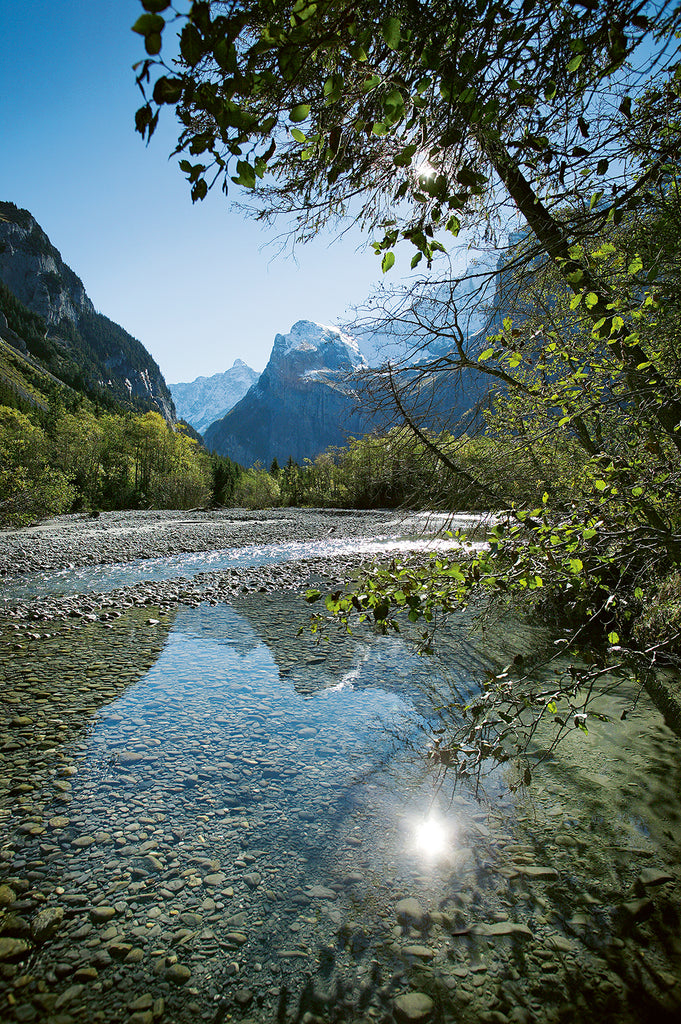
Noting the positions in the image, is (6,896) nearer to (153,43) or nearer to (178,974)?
(178,974)

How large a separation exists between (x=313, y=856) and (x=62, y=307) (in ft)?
712

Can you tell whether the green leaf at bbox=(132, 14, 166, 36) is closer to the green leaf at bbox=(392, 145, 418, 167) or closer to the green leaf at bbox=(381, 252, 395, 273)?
the green leaf at bbox=(392, 145, 418, 167)

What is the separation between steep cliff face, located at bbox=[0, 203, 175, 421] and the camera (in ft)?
531

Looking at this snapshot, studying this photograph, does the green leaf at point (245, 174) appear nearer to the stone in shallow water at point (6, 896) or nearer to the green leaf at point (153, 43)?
the green leaf at point (153, 43)

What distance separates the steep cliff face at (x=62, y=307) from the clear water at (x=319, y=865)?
162120 millimetres

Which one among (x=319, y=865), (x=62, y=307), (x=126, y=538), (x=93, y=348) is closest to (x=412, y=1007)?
(x=319, y=865)

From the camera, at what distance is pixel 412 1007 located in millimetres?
2512

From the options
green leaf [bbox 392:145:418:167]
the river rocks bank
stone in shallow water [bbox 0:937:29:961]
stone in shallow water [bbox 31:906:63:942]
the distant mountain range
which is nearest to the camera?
green leaf [bbox 392:145:418:167]

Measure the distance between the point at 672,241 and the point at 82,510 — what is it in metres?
48.2

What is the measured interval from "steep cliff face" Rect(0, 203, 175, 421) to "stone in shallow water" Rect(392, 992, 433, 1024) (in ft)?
541

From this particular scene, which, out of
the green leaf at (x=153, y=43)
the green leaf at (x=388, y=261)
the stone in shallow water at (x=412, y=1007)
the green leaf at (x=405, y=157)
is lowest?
the stone in shallow water at (x=412, y=1007)

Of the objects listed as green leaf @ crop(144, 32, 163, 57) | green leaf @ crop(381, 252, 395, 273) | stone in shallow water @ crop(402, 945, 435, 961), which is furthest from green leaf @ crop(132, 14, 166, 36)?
stone in shallow water @ crop(402, 945, 435, 961)

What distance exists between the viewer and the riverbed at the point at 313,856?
2.59 metres

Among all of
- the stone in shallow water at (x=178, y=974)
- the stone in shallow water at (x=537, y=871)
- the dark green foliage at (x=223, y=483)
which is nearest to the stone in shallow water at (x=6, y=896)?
the stone in shallow water at (x=178, y=974)
